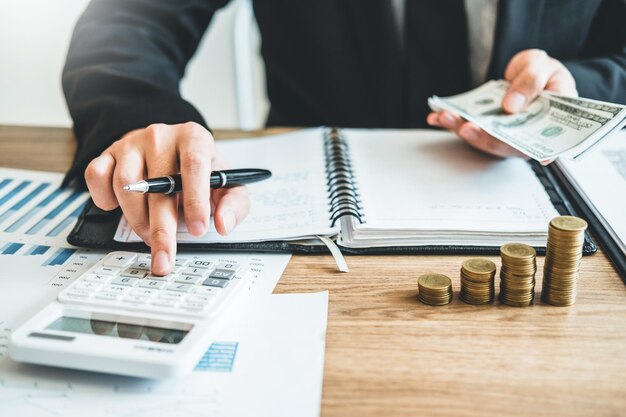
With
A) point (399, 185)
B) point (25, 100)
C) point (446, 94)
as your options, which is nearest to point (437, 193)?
point (399, 185)

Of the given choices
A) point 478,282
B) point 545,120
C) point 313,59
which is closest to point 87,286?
point 478,282

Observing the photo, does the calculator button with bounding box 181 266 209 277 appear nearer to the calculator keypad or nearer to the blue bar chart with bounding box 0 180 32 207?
the calculator keypad

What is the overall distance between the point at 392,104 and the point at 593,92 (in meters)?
0.45

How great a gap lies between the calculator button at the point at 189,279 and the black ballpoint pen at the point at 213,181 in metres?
0.12

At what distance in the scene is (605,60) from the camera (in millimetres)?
1182

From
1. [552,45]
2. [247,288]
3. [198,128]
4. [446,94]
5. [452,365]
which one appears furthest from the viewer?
[446,94]

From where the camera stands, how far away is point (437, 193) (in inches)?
33.9

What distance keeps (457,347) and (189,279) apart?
0.86 ft

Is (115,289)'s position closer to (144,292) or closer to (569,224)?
(144,292)

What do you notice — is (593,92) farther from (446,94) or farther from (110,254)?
(110,254)

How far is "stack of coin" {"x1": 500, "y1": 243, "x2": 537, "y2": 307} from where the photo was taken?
63 cm

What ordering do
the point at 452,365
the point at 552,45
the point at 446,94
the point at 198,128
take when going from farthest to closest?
the point at 446,94 < the point at 552,45 < the point at 198,128 < the point at 452,365

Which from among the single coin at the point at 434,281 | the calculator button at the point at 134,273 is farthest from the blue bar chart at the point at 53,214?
the single coin at the point at 434,281

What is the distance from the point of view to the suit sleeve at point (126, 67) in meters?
0.92
